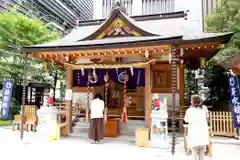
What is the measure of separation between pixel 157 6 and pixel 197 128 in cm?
3139

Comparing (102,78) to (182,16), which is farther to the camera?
(182,16)

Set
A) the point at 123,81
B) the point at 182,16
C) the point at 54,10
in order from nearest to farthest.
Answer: the point at 123,81, the point at 182,16, the point at 54,10

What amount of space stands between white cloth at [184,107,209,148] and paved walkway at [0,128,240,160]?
1.51m

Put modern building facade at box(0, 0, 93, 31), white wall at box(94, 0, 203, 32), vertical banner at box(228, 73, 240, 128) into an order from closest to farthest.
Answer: vertical banner at box(228, 73, 240, 128)
modern building facade at box(0, 0, 93, 31)
white wall at box(94, 0, 203, 32)

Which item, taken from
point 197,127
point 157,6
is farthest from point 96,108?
point 157,6

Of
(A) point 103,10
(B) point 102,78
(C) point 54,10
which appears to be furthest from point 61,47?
A: (A) point 103,10

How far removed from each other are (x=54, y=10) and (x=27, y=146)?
24.1 meters

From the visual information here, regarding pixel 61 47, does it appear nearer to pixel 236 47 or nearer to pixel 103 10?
pixel 236 47

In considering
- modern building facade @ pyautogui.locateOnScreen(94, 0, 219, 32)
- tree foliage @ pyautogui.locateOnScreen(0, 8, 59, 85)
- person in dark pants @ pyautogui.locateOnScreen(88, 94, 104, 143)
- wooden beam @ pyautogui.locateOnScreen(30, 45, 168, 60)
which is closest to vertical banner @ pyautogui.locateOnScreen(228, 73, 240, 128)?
wooden beam @ pyautogui.locateOnScreen(30, 45, 168, 60)

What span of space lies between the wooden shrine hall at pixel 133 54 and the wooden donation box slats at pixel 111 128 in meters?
0.66

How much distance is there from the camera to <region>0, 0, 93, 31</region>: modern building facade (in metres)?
18.9

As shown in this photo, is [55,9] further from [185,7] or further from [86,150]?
[86,150]

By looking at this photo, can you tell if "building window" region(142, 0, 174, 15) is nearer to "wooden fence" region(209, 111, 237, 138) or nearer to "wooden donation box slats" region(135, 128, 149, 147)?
"wooden fence" region(209, 111, 237, 138)

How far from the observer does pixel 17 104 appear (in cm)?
1388
